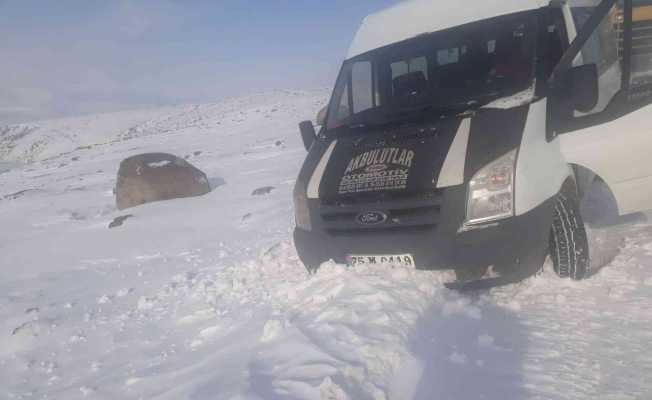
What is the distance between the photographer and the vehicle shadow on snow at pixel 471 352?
7.82 ft

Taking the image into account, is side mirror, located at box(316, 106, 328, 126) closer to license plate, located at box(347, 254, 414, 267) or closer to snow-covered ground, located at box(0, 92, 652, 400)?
snow-covered ground, located at box(0, 92, 652, 400)

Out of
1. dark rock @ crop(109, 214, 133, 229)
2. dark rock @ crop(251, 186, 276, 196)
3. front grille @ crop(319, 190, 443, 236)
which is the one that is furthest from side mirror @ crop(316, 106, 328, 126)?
dark rock @ crop(109, 214, 133, 229)

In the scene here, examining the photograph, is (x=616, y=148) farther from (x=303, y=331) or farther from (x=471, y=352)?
(x=303, y=331)

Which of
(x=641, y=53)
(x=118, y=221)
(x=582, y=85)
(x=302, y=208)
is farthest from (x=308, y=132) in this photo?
(x=118, y=221)

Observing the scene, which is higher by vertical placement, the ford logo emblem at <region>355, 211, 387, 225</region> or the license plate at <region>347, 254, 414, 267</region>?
the ford logo emblem at <region>355, 211, 387, 225</region>

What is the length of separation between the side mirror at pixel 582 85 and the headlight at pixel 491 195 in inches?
28.8

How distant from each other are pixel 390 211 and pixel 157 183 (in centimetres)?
792

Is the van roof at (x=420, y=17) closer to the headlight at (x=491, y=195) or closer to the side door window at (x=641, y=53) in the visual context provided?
the side door window at (x=641, y=53)

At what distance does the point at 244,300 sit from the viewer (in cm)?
403

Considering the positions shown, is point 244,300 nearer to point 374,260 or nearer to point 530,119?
point 374,260

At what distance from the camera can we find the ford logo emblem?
325cm

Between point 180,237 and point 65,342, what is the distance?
10.6ft

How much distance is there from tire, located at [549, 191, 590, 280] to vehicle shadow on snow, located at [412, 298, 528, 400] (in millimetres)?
650

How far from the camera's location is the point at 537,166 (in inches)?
126
